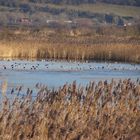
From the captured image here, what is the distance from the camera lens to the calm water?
21494 millimetres

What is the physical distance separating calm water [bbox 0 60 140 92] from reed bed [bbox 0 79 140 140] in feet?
21.3

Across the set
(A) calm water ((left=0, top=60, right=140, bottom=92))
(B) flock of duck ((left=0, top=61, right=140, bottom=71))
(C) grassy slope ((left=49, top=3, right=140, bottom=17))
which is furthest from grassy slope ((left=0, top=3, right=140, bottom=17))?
(A) calm water ((left=0, top=60, right=140, bottom=92))

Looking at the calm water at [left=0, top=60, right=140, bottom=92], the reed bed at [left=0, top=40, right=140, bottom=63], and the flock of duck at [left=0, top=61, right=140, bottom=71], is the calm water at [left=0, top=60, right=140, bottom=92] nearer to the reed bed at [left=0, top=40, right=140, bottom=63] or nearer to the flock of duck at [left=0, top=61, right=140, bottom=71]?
the flock of duck at [left=0, top=61, right=140, bottom=71]

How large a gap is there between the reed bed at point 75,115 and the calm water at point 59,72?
6.50 meters

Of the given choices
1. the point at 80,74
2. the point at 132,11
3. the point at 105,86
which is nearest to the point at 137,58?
the point at 80,74

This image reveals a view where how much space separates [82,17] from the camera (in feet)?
457

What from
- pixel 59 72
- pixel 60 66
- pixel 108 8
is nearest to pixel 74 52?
pixel 60 66

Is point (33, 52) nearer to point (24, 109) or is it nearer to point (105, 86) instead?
point (105, 86)

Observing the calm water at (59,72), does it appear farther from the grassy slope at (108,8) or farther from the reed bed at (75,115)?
the grassy slope at (108,8)

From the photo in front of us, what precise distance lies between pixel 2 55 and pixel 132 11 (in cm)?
10057

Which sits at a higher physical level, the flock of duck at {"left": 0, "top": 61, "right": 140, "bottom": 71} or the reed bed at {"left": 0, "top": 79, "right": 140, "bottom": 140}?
the reed bed at {"left": 0, "top": 79, "right": 140, "bottom": 140}

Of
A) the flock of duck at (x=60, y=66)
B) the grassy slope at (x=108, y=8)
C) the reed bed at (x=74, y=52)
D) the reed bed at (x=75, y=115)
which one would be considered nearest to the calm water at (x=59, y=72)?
the flock of duck at (x=60, y=66)

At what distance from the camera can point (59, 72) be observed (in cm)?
2511

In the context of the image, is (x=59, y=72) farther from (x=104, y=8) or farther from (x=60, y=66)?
(x=104, y=8)
